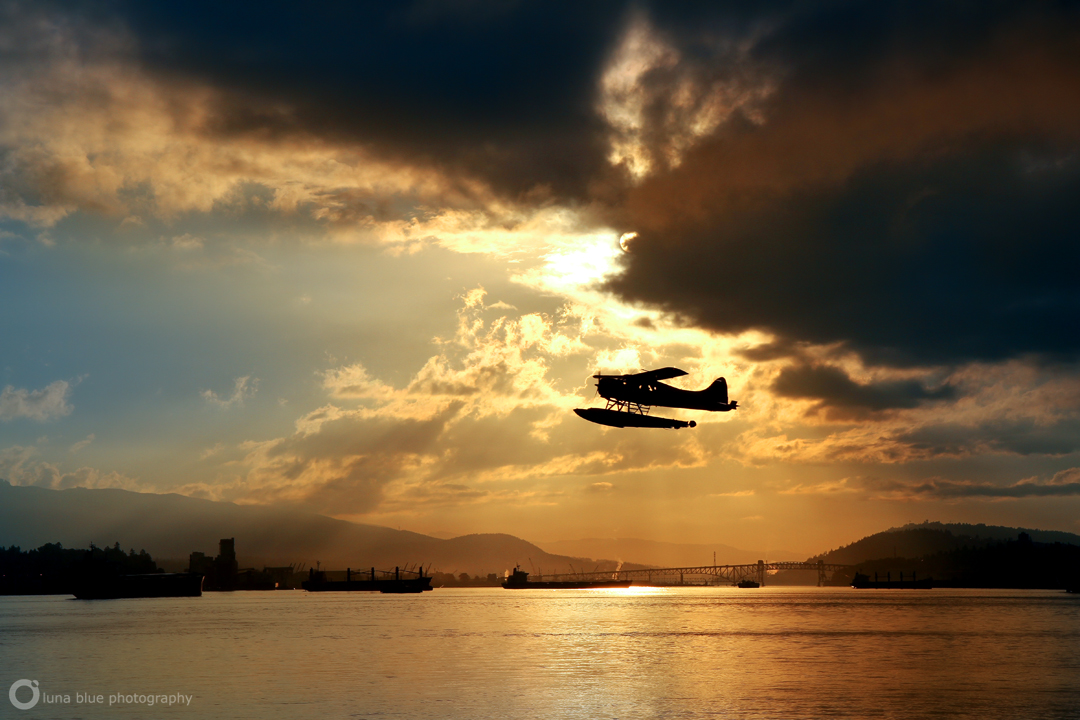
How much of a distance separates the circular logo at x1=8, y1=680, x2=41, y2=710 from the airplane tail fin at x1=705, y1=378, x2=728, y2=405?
72.5 metres

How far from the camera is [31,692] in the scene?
68312 mm

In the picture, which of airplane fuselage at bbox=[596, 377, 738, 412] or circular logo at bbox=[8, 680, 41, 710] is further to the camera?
airplane fuselage at bbox=[596, 377, 738, 412]

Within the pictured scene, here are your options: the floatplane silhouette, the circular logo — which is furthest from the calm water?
the floatplane silhouette

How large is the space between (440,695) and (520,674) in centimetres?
1425

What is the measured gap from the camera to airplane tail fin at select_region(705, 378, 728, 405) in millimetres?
103125

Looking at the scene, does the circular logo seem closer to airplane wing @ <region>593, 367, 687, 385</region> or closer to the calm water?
the calm water

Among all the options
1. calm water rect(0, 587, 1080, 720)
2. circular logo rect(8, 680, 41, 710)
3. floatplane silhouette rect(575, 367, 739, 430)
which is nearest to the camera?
calm water rect(0, 587, 1080, 720)

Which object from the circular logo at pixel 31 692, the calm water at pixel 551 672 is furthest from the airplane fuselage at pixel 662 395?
the circular logo at pixel 31 692

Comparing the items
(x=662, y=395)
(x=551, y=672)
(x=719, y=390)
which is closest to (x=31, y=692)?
(x=551, y=672)

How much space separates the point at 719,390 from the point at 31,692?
2979 inches

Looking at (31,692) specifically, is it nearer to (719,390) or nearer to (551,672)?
(551,672)

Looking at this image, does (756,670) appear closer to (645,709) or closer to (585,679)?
(585,679)

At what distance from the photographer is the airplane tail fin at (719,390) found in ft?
338

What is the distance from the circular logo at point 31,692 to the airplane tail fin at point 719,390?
7253cm
